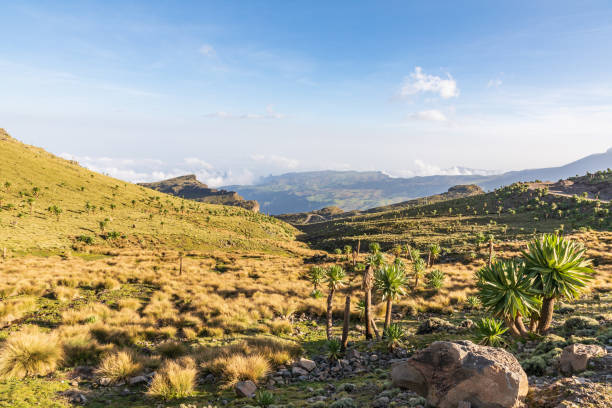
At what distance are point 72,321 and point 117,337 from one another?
4620 millimetres

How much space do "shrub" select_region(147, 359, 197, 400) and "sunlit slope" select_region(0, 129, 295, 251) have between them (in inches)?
1883

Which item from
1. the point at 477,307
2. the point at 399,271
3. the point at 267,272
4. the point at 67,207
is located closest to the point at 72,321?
the point at 399,271

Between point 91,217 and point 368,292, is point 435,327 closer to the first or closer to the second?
point 368,292

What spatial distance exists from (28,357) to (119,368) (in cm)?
365

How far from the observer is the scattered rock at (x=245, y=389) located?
10211mm

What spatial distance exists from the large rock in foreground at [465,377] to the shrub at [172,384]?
7.88m

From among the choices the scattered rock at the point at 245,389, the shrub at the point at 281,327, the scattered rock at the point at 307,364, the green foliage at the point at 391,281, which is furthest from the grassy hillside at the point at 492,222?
the scattered rock at the point at 245,389

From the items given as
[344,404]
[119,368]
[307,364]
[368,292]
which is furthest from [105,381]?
[368,292]

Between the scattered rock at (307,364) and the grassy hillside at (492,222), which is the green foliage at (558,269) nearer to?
the scattered rock at (307,364)

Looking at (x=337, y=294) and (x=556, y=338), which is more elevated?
(x=556, y=338)

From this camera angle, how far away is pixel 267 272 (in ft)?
133

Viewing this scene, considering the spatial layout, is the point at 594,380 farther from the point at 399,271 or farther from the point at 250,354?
the point at 250,354

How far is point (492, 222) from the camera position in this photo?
8956cm

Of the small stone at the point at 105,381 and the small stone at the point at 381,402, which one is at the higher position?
the small stone at the point at 381,402
